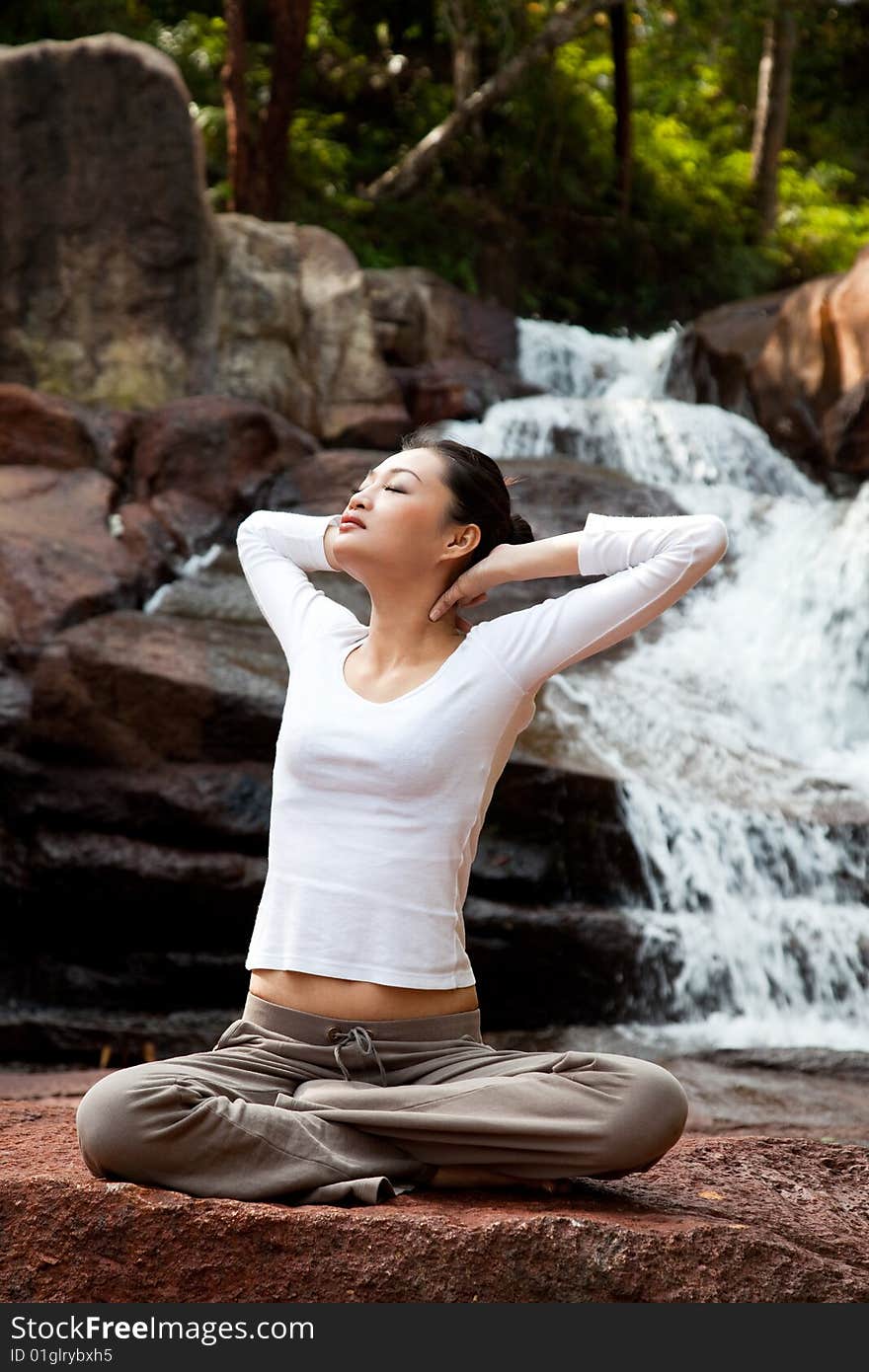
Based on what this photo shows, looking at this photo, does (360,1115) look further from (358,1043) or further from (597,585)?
(597,585)

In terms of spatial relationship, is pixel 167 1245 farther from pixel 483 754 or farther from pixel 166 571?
pixel 166 571

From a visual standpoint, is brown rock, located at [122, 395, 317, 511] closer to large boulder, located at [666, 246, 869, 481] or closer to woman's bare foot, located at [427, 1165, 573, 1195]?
large boulder, located at [666, 246, 869, 481]

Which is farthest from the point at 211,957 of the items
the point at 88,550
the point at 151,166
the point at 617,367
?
the point at 617,367

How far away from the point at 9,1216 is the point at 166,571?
671 centimetres

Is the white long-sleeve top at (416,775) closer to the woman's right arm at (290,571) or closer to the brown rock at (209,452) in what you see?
the woman's right arm at (290,571)

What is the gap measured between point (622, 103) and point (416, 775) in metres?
16.4

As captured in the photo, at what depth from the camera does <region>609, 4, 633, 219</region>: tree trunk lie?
16.5 meters

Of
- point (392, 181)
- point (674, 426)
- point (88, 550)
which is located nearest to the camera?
point (88, 550)

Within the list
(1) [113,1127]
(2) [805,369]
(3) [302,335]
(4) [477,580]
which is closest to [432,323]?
(3) [302,335]

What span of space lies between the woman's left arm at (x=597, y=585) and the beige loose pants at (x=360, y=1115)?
70 cm

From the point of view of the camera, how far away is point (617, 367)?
45.9ft

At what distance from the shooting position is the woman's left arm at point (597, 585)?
8.82 feet

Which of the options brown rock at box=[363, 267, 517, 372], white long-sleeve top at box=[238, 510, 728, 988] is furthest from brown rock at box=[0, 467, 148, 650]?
white long-sleeve top at box=[238, 510, 728, 988]

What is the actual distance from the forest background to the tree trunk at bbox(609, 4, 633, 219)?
1.0 inches
